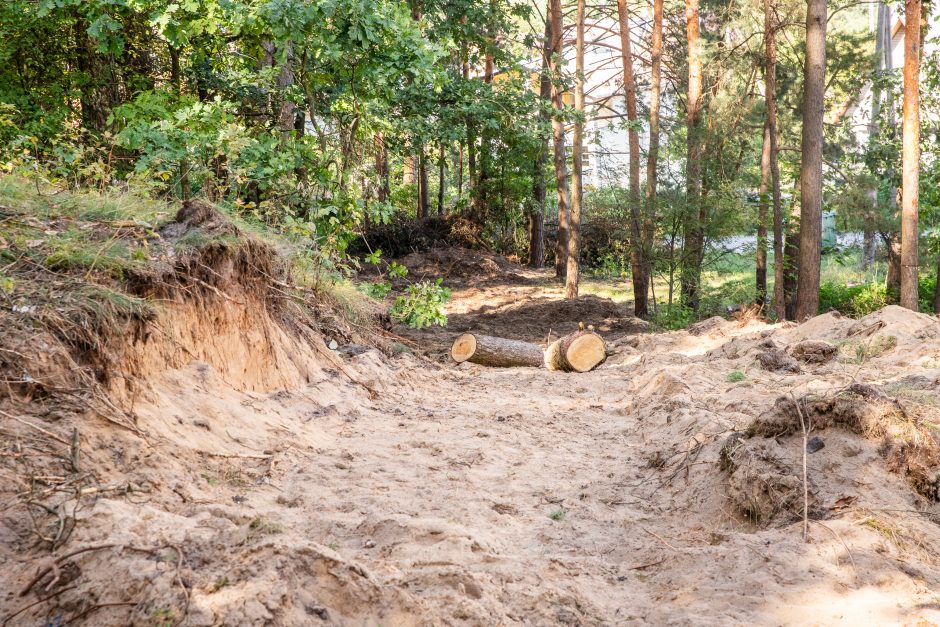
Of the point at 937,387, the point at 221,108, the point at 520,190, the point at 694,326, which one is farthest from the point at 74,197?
the point at 520,190

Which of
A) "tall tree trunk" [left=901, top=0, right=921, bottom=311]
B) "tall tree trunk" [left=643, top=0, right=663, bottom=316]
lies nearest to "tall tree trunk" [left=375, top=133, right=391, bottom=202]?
"tall tree trunk" [left=643, top=0, right=663, bottom=316]

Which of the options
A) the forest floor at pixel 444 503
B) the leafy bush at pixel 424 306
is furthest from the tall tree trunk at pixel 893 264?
the leafy bush at pixel 424 306

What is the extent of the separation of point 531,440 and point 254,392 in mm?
2295

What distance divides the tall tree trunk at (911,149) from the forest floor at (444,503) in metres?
7.06

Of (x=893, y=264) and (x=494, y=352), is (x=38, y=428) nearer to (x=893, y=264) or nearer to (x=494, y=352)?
(x=494, y=352)

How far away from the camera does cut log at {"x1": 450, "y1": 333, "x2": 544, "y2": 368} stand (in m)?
11.0

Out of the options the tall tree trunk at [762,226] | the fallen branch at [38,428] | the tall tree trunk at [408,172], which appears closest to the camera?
the fallen branch at [38,428]

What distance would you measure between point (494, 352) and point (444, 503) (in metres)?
6.79

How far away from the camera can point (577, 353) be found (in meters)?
11.0

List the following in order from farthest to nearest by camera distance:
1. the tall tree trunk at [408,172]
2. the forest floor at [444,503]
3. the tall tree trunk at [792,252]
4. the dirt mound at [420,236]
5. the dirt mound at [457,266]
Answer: the tall tree trunk at [408,172] → the dirt mound at [420,236] → the dirt mound at [457,266] → the tall tree trunk at [792,252] → the forest floor at [444,503]

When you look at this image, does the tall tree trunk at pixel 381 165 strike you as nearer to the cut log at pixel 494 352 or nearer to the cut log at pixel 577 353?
the cut log at pixel 494 352

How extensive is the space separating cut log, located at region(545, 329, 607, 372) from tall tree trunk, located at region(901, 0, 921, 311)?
644 cm

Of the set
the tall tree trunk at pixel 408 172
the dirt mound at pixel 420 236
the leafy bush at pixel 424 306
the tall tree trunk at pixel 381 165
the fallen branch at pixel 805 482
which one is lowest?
the fallen branch at pixel 805 482

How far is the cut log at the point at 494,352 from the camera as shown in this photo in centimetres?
1103
